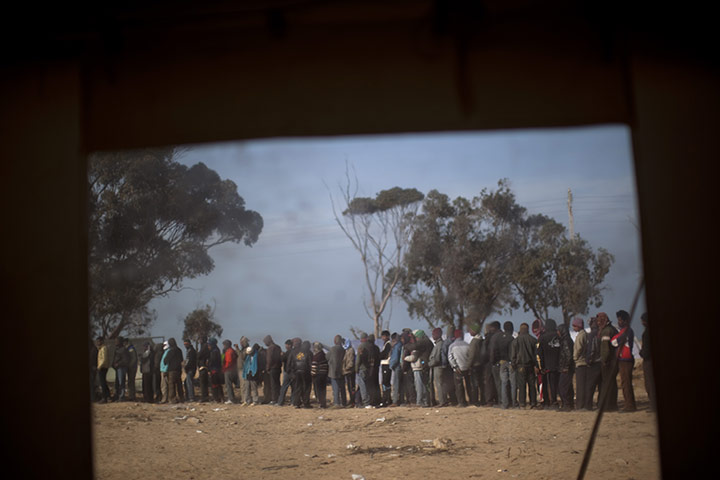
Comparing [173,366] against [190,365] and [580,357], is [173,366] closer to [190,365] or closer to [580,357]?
[190,365]

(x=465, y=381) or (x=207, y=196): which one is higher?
(x=207, y=196)

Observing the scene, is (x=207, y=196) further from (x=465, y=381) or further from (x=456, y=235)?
(x=465, y=381)

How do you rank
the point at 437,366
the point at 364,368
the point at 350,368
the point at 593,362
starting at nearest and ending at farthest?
the point at 593,362
the point at 437,366
the point at 364,368
the point at 350,368

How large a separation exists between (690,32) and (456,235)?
21.4 m

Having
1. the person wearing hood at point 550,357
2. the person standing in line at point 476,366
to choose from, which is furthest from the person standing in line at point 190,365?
the person wearing hood at point 550,357

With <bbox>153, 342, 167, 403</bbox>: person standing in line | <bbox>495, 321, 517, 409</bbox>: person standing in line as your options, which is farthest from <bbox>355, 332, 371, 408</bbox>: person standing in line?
<bbox>153, 342, 167, 403</bbox>: person standing in line

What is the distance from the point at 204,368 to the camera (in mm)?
15594

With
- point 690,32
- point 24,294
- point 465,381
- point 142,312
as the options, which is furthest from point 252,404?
point 690,32

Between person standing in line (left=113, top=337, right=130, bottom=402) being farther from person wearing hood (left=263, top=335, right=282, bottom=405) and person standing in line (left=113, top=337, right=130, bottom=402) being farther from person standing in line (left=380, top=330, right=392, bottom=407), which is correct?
person standing in line (left=380, top=330, right=392, bottom=407)

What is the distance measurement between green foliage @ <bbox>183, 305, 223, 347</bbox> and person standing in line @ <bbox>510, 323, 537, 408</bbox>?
46.7 feet

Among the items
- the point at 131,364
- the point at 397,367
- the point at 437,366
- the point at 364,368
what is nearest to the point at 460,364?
the point at 437,366

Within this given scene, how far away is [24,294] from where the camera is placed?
2.51 meters

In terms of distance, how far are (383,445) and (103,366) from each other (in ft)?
30.1

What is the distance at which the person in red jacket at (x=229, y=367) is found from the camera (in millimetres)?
15461
